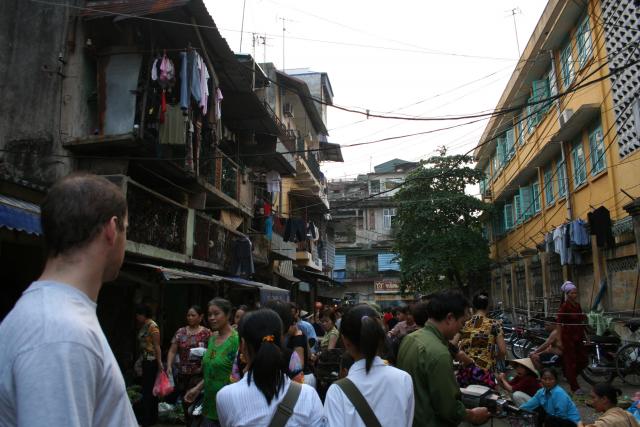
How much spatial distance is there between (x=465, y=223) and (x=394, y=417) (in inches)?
937

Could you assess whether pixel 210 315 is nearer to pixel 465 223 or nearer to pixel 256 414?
pixel 256 414

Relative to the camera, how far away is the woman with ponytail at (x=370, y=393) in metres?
2.71

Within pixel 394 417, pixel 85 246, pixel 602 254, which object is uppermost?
pixel 602 254

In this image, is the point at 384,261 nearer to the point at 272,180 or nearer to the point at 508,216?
the point at 508,216

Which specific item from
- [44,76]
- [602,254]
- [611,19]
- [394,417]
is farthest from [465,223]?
[394,417]

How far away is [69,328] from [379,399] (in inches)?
73.3

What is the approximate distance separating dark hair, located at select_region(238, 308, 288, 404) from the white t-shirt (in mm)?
1434

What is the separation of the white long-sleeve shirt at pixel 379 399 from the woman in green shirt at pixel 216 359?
5.25 ft

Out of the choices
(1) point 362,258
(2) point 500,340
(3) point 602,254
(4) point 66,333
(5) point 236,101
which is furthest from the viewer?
(1) point 362,258

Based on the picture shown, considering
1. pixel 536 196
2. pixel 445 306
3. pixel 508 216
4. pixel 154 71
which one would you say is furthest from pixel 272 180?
pixel 445 306

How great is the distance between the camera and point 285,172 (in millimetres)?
20578

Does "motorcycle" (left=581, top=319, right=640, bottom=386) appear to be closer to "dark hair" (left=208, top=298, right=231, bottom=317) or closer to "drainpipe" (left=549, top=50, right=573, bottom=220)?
"drainpipe" (left=549, top=50, right=573, bottom=220)

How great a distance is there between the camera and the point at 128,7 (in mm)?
11055

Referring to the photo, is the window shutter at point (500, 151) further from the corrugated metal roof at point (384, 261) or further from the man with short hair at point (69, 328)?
the man with short hair at point (69, 328)
